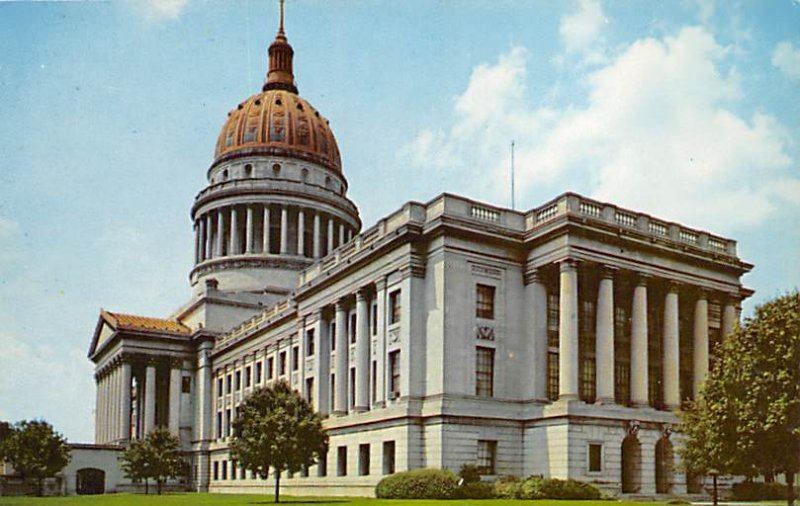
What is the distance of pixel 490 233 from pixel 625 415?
39.1ft

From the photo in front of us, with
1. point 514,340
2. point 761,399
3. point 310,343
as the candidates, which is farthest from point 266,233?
point 761,399

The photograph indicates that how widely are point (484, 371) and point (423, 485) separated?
8.36 m

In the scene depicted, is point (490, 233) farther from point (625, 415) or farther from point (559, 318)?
point (625, 415)

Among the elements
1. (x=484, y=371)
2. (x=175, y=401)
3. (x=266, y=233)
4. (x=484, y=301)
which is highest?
(x=266, y=233)

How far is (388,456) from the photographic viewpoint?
4738cm

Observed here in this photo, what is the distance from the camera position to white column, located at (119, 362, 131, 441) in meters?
87.4

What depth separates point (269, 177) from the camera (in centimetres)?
10056

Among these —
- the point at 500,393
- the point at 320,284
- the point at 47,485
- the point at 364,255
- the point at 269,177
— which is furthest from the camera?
the point at 269,177

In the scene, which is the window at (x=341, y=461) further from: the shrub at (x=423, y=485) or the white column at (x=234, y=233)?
the white column at (x=234, y=233)

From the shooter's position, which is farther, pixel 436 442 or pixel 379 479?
pixel 379 479

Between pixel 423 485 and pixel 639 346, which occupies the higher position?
pixel 639 346

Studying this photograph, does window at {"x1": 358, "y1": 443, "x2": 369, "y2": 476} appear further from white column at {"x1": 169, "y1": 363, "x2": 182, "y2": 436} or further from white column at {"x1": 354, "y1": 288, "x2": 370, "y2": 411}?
white column at {"x1": 169, "y1": 363, "x2": 182, "y2": 436}

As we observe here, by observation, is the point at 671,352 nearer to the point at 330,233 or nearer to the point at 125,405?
the point at 330,233

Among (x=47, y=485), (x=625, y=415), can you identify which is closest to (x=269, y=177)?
(x=47, y=485)
